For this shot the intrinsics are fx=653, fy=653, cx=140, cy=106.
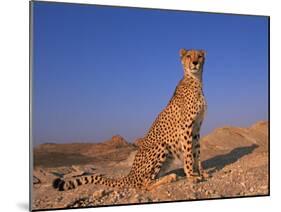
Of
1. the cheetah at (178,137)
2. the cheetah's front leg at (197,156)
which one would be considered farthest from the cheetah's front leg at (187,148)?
the cheetah's front leg at (197,156)

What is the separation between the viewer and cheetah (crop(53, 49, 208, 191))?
5.59 metres

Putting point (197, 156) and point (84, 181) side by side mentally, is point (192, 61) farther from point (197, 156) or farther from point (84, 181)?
point (84, 181)

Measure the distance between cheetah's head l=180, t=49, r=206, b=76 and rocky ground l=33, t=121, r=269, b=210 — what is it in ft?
1.92

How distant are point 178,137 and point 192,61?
0.68 metres

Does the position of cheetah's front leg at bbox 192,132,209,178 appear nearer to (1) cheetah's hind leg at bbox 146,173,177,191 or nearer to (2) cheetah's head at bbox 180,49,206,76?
(1) cheetah's hind leg at bbox 146,173,177,191

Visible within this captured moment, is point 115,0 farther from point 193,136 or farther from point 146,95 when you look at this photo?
point 193,136

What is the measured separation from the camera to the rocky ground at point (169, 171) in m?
5.29

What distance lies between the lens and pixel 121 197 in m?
5.51

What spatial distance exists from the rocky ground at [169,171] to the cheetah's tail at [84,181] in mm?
40

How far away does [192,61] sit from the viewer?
5730 millimetres

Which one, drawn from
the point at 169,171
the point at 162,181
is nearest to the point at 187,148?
the point at 169,171

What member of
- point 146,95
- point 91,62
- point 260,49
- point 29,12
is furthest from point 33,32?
point 260,49

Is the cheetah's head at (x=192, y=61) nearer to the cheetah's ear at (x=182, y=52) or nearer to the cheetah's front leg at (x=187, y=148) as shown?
the cheetah's ear at (x=182, y=52)

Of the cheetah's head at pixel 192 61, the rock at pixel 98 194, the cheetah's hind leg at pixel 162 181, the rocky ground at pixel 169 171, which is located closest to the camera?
the rocky ground at pixel 169 171
